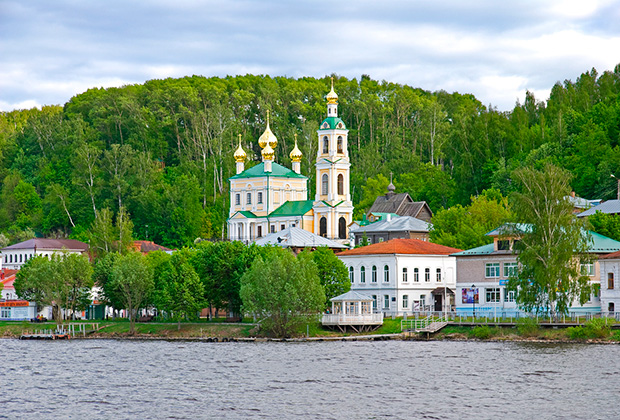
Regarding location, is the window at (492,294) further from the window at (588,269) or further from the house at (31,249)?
the house at (31,249)

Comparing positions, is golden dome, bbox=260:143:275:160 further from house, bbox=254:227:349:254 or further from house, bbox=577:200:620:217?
house, bbox=577:200:620:217

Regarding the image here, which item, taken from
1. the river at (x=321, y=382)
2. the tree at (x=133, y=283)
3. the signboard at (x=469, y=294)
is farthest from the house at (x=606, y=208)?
the tree at (x=133, y=283)

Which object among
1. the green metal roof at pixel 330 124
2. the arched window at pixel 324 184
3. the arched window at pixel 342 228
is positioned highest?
the green metal roof at pixel 330 124

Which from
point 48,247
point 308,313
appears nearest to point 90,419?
point 308,313

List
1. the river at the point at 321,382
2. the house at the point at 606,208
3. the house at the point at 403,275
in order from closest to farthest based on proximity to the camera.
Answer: the river at the point at 321,382, the house at the point at 403,275, the house at the point at 606,208

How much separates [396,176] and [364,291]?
61827 millimetres

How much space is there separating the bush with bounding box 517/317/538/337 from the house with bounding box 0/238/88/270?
3208 inches

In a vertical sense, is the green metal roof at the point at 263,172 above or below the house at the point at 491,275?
above

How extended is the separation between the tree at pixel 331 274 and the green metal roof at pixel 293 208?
1690 inches

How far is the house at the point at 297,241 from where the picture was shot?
345 ft

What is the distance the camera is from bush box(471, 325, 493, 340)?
2854 inches

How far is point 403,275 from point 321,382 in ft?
130

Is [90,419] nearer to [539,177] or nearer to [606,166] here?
[539,177]

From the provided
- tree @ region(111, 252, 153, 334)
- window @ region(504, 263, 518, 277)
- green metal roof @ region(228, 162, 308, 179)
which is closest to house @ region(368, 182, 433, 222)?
green metal roof @ region(228, 162, 308, 179)
